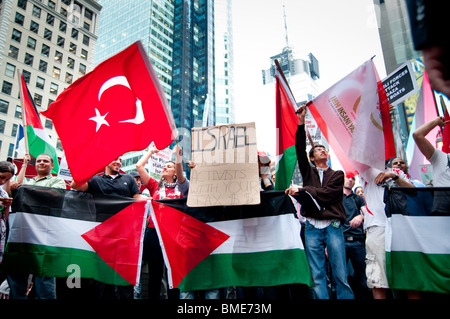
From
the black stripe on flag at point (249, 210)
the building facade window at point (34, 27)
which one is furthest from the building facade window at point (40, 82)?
the black stripe on flag at point (249, 210)

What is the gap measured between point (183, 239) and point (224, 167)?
1139mm

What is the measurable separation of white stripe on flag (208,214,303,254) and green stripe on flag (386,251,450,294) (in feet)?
3.76

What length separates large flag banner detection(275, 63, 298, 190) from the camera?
174 inches

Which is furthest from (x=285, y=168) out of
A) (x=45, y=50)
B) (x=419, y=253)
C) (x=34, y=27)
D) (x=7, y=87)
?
(x=34, y=27)

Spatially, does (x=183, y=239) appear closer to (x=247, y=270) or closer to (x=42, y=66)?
(x=247, y=270)

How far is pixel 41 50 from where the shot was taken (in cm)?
4700

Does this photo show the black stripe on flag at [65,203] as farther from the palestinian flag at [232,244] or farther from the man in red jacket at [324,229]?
the man in red jacket at [324,229]

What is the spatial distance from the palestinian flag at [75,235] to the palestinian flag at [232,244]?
45cm

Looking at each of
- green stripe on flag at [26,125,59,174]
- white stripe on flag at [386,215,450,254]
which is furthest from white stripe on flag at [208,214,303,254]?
green stripe on flag at [26,125,59,174]

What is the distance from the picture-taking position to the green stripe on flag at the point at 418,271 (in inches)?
140

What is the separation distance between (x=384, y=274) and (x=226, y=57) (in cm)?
9554
